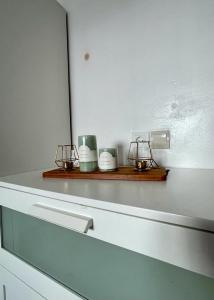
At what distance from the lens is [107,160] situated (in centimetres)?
77

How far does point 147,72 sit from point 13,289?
95 cm

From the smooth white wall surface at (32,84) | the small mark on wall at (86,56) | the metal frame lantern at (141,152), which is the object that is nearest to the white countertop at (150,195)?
the metal frame lantern at (141,152)

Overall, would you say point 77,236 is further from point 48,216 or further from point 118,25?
point 118,25

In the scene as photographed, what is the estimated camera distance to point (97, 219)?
0.50 m

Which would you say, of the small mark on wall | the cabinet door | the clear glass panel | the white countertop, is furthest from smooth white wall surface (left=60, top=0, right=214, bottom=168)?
the cabinet door

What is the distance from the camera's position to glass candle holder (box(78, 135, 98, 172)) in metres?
0.79

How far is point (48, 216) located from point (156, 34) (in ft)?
2.59

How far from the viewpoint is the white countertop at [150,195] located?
389 millimetres

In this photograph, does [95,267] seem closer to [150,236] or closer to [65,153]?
[150,236]

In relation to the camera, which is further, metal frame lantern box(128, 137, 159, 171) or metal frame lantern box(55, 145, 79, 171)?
metal frame lantern box(55, 145, 79, 171)

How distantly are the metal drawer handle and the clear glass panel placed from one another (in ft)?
0.23

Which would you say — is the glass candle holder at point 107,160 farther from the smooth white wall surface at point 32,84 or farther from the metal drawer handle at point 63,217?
the smooth white wall surface at point 32,84

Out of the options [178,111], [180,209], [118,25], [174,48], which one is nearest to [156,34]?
→ [174,48]

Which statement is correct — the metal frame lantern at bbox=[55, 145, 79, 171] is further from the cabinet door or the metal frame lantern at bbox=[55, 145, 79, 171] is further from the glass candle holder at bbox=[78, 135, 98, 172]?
the cabinet door
